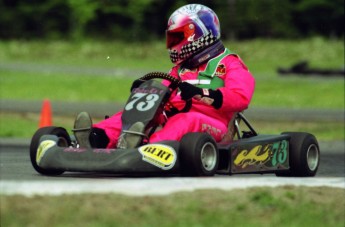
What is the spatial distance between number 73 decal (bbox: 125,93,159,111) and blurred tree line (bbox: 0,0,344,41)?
45.6 meters

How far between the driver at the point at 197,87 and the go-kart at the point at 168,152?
14cm

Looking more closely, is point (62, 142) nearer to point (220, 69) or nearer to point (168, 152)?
point (168, 152)

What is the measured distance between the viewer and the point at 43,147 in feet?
28.3

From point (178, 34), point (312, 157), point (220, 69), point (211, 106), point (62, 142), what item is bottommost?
point (312, 157)

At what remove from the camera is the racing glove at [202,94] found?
28.5ft

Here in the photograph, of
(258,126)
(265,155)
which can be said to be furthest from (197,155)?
(258,126)

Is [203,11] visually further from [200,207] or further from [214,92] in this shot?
[200,207]

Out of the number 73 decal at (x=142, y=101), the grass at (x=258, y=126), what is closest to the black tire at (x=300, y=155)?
the number 73 decal at (x=142, y=101)

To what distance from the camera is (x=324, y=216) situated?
6.46 m

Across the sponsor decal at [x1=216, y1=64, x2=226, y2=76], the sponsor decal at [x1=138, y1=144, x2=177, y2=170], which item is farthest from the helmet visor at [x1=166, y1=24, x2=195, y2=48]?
the sponsor decal at [x1=138, y1=144, x2=177, y2=170]

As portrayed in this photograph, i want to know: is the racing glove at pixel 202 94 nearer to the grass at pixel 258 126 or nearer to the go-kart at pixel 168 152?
the go-kart at pixel 168 152

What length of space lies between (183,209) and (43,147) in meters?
2.67

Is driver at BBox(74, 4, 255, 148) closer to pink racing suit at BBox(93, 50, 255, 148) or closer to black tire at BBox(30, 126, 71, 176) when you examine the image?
pink racing suit at BBox(93, 50, 255, 148)

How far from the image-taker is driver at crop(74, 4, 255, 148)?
8703 mm
